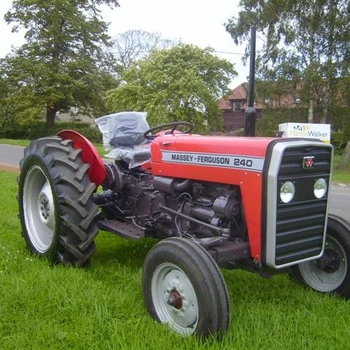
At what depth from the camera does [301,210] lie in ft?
9.98

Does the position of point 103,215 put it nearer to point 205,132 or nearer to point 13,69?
point 205,132

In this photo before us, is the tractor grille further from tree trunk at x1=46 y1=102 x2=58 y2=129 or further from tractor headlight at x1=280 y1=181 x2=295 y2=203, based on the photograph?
tree trunk at x1=46 y1=102 x2=58 y2=129

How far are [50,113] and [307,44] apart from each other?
2216 cm

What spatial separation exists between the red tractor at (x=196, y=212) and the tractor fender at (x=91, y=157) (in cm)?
1

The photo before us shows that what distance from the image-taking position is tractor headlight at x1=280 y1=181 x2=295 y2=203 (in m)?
2.87

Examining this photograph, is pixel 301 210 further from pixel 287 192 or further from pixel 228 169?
pixel 228 169

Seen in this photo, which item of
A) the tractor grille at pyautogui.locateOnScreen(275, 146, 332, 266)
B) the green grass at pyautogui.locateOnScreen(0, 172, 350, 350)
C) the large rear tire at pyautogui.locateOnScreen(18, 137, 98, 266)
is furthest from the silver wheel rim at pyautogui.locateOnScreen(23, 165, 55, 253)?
the tractor grille at pyautogui.locateOnScreen(275, 146, 332, 266)

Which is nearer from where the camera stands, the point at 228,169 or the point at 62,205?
the point at 228,169

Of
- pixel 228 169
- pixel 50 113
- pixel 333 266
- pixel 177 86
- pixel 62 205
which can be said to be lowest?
pixel 333 266

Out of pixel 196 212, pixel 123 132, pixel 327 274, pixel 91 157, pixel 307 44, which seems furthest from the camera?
pixel 307 44

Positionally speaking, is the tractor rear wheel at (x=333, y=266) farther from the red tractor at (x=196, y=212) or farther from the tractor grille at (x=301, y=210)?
the tractor grille at (x=301, y=210)

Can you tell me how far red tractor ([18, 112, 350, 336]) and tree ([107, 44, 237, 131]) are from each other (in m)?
21.8

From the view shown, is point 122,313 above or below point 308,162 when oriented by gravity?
below

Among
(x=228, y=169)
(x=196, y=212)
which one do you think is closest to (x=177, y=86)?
(x=196, y=212)
